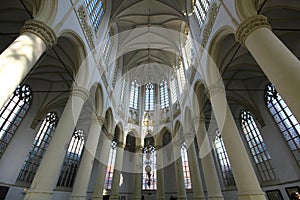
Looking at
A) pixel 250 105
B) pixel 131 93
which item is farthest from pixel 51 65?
pixel 250 105

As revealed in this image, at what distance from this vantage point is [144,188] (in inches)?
733

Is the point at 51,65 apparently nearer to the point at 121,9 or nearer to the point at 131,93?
the point at 121,9

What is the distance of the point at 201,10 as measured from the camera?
9.62 metres

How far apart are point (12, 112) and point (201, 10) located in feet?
46.9

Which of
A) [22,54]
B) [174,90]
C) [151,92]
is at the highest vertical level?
[151,92]

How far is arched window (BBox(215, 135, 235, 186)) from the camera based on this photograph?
14.9m

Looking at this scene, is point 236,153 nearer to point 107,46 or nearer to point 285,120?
point 285,120

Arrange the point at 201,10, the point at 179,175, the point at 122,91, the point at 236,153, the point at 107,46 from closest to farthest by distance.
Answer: the point at 236,153
the point at 201,10
the point at 107,46
the point at 179,175
the point at 122,91

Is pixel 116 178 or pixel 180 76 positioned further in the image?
pixel 180 76

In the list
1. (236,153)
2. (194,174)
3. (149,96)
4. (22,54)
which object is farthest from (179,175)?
(22,54)

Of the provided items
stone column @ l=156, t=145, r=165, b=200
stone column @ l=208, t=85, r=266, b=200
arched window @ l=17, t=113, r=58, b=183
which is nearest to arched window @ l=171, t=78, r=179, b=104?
stone column @ l=156, t=145, r=165, b=200

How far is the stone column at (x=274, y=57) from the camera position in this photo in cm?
363

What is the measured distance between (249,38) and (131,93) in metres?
15.2

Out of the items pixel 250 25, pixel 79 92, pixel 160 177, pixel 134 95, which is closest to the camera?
pixel 250 25
